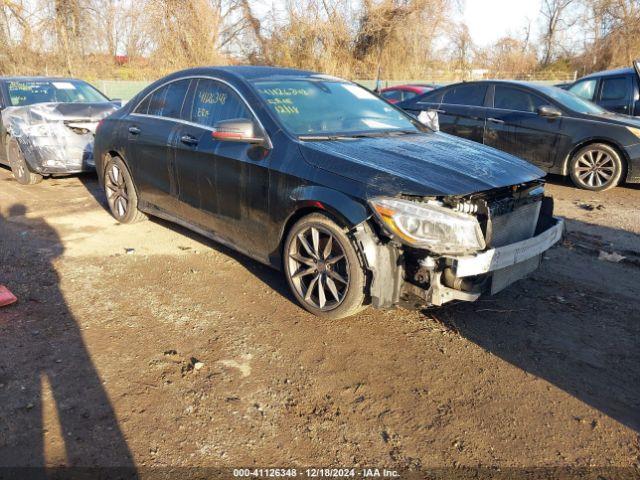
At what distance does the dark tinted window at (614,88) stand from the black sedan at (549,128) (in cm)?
174

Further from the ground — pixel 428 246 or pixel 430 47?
pixel 430 47

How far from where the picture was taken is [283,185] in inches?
143

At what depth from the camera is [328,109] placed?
13.8 feet

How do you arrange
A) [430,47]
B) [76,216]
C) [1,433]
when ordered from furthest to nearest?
1. [430,47]
2. [76,216]
3. [1,433]

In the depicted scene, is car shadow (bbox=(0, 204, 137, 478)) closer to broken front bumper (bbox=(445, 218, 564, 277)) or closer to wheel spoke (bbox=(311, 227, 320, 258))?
wheel spoke (bbox=(311, 227, 320, 258))

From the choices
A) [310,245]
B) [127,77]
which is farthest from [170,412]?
[127,77]

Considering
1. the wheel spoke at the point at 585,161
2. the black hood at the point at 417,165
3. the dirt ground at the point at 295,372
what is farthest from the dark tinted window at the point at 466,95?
the black hood at the point at 417,165

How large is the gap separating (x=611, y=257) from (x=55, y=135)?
275 inches

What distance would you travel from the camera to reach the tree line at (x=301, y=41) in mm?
23672

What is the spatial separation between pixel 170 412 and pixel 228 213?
1.85m

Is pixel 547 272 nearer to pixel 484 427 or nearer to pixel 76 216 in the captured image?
pixel 484 427

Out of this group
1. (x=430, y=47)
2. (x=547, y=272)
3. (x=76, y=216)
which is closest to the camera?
(x=547, y=272)

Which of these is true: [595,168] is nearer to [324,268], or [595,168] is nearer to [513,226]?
[513,226]

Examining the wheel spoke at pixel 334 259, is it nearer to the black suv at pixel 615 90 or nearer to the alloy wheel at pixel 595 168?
the alloy wheel at pixel 595 168
